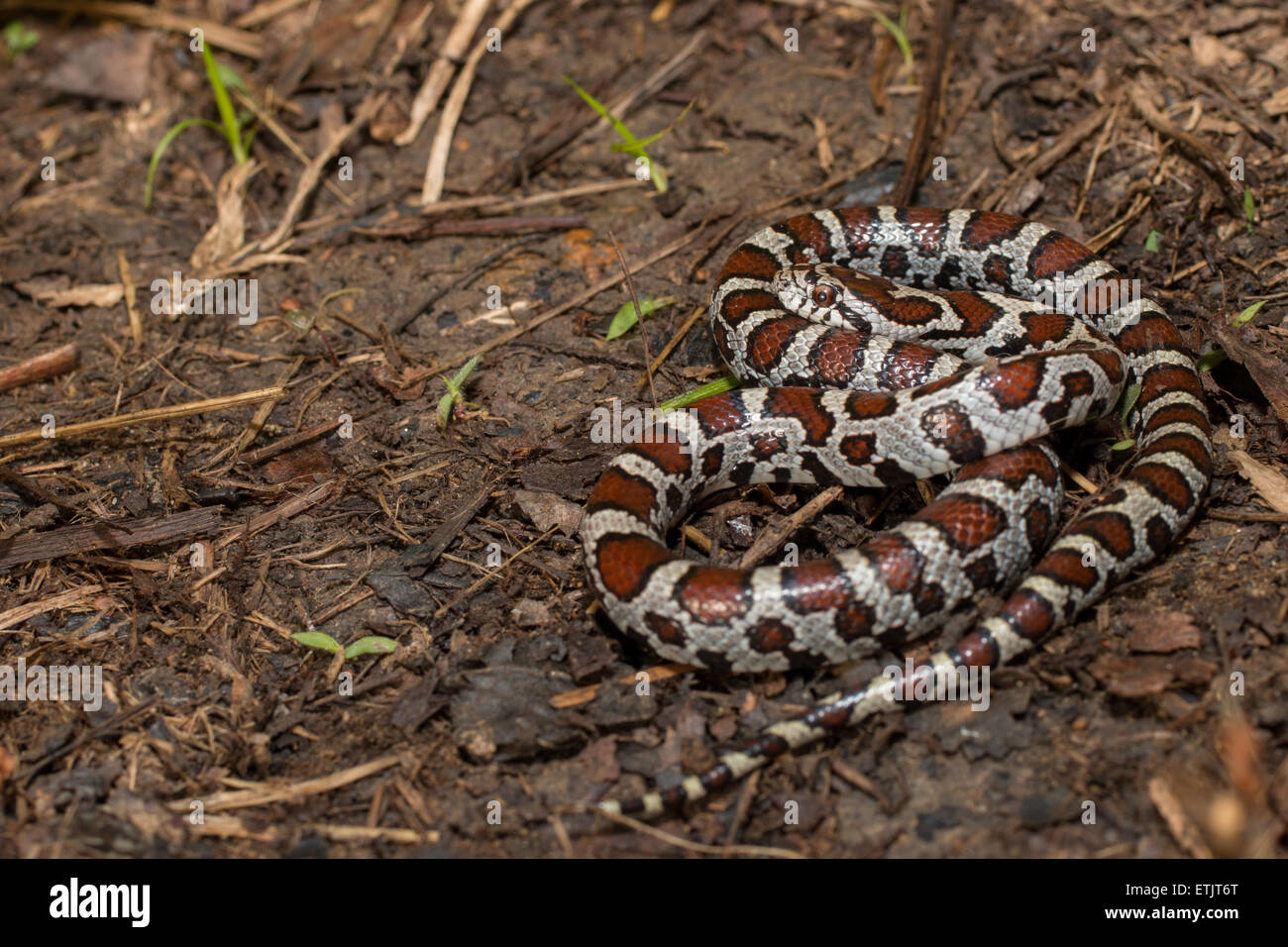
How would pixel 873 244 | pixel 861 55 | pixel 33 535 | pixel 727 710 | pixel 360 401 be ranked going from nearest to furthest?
pixel 727 710, pixel 33 535, pixel 360 401, pixel 873 244, pixel 861 55

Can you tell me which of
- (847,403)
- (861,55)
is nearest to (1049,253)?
(847,403)

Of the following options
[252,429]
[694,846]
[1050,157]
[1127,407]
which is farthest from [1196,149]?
[252,429]

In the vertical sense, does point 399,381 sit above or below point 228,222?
below

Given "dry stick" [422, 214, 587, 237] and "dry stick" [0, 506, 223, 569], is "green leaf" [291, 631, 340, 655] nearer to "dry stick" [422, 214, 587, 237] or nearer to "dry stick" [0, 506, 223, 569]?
"dry stick" [0, 506, 223, 569]

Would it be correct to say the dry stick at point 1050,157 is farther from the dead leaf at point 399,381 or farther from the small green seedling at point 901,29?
the dead leaf at point 399,381

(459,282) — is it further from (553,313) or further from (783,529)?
(783,529)

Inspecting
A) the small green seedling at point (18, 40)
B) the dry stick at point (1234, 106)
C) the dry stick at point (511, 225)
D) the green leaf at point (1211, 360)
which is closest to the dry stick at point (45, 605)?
the dry stick at point (511, 225)
